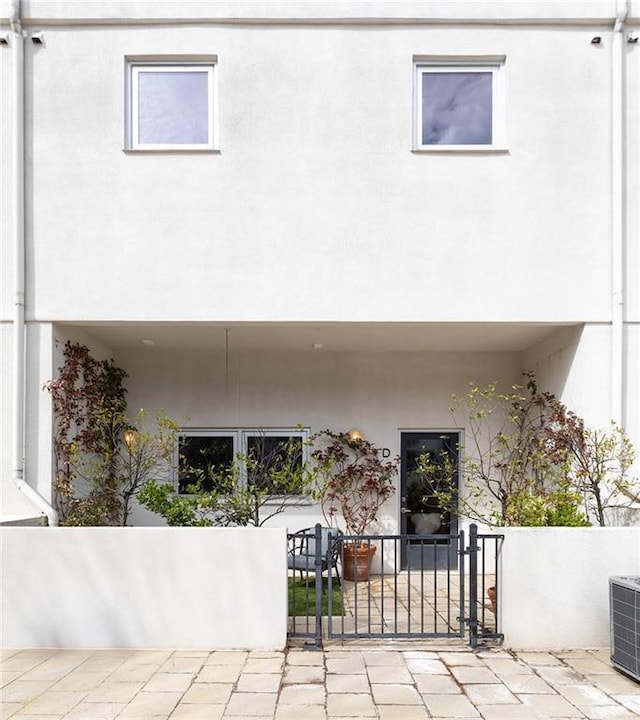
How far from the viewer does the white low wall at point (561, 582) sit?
229 inches

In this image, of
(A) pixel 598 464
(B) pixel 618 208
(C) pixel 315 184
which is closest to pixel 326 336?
(C) pixel 315 184

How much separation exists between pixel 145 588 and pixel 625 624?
425cm

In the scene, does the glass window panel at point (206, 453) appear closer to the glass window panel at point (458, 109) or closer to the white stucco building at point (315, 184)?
the white stucco building at point (315, 184)

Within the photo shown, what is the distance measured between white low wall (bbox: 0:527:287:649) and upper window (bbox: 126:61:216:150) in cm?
449

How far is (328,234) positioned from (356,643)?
4328 millimetres

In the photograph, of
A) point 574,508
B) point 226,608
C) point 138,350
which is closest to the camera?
point 226,608

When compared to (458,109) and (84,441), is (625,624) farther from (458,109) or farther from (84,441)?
(84,441)

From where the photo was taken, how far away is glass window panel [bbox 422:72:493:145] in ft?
24.1

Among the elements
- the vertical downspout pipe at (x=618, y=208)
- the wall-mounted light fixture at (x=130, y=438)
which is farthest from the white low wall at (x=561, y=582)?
the wall-mounted light fixture at (x=130, y=438)

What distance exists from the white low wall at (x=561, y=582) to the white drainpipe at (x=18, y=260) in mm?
4949

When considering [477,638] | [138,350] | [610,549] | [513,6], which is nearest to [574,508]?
[610,549]

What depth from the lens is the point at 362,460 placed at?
31.0 feet

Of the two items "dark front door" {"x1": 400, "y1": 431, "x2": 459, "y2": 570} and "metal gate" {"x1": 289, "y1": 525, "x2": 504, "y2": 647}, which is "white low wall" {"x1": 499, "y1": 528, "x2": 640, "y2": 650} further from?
"dark front door" {"x1": 400, "y1": 431, "x2": 459, "y2": 570}

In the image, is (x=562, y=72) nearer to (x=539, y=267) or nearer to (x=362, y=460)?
(x=539, y=267)
